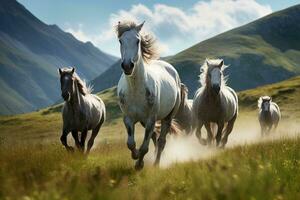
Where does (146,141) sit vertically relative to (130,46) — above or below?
below

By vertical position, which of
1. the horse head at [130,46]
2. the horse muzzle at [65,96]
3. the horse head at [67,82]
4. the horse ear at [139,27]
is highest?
the horse ear at [139,27]

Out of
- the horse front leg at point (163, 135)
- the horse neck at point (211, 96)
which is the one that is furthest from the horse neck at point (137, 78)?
the horse neck at point (211, 96)

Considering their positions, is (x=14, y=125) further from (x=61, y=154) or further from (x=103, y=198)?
(x=103, y=198)

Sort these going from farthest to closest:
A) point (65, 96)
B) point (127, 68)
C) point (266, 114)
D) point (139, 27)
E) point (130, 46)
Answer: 1. point (266, 114)
2. point (65, 96)
3. point (139, 27)
4. point (130, 46)
5. point (127, 68)

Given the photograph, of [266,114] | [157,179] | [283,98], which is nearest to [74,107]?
[157,179]

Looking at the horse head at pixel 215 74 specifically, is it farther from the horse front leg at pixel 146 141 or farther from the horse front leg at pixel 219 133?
the horse front leg at pixel 146 141

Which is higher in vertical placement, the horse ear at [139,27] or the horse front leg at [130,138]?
the horse ear at [139,27]

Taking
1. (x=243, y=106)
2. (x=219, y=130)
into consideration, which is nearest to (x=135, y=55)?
(x=219, y=130)

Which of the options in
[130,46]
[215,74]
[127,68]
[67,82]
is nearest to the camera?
[127,68]

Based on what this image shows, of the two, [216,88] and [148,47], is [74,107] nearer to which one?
[216,88]

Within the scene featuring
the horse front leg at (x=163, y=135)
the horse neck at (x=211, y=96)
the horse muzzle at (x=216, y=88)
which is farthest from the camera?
the horse neck at (x=211, y=96)

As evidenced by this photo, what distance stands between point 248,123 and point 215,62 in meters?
39.3

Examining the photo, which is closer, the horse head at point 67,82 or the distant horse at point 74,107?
the horse head at point 67,82

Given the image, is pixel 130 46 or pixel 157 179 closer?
pixel 157 179
